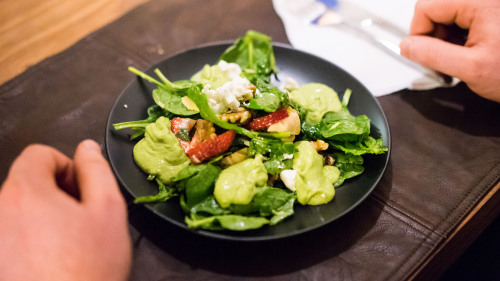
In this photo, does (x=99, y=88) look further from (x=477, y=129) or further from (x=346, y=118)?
(x=477, y=129)

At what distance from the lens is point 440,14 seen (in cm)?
128

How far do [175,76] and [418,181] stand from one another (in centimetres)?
82

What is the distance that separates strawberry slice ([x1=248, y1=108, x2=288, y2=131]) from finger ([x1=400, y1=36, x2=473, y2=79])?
0.60 meters

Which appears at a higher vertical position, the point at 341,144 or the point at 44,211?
the point at 44,211

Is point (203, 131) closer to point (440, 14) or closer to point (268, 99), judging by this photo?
point (268, 99)

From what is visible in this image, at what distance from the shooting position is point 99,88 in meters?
1.34

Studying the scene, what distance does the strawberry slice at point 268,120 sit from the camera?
1.00m

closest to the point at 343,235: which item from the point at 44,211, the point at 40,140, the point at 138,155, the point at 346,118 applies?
the point at 346,118

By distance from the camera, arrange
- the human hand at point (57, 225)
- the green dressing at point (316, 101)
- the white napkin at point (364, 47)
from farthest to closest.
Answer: the white napkin at point (364, 47)
the green dressing at point (316, 101)
the human hand at point (57, 225)

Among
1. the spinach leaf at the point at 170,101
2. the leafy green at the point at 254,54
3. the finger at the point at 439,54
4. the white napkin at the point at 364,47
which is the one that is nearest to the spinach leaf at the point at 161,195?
the spinach leaf at the point at 170,101

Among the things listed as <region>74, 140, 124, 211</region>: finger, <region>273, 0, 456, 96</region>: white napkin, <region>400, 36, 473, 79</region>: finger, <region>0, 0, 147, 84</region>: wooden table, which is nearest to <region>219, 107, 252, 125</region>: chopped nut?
<region>74, 140, 124, 211</region>: finger

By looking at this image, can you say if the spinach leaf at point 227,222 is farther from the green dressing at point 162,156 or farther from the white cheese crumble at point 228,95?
the white cheese crumble at point 228,95

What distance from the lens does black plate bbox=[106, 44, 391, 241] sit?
2.69ft

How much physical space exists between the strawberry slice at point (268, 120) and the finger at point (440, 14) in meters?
0.68
